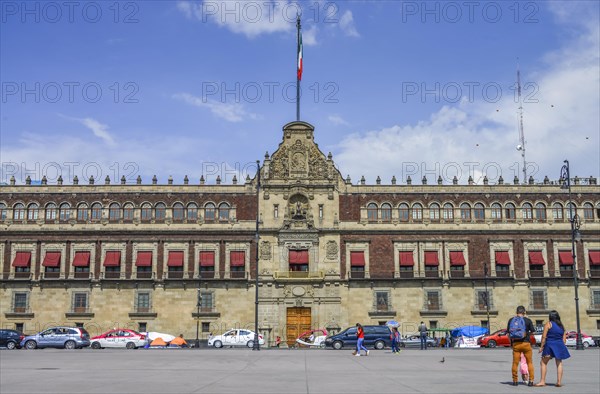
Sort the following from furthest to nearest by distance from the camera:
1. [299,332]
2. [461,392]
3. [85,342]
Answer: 1. [299,332]
2. [85,342]
3. [461,392]

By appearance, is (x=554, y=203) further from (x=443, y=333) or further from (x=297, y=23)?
(x=297, y=23)

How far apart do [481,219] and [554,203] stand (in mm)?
6683

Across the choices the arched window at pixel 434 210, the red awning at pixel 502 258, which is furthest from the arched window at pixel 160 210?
the red awning at pixel 502 258

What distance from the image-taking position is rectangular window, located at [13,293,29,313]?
57.1m

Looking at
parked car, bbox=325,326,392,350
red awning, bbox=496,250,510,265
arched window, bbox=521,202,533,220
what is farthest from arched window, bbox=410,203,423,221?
parked car, bbox=325,326,392,350

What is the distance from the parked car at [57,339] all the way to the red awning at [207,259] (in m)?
14.8

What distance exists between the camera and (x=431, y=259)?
191 ft

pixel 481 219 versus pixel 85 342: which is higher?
pixel 481 219

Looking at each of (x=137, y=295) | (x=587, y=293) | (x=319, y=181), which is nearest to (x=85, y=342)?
(x=137, y=295)

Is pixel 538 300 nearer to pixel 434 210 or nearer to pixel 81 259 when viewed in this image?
pixel 434 210

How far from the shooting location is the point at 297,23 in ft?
209

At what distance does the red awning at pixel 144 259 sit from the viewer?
57594mm

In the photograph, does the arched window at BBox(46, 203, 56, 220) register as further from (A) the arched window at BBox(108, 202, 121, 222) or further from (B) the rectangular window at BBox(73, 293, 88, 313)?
(B) the rectangular window at BBox(73, 293, 88, 313)

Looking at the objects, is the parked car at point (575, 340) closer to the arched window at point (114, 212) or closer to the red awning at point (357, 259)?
the red awning at point (357, 259)
